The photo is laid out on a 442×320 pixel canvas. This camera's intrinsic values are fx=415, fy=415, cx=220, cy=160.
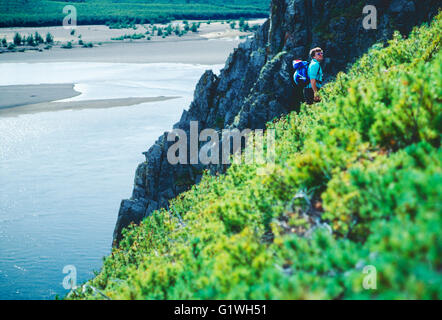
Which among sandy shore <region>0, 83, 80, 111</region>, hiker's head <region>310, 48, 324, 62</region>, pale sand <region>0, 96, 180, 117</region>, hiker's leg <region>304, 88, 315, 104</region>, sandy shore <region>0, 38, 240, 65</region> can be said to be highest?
sandy shore <region>0, 38, 240, 65</region>

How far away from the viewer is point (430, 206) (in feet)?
9.50

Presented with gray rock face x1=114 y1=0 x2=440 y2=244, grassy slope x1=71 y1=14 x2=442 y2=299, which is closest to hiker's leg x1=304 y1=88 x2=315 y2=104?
gray rock face x1=114 y1=0 x2=440 y2=244

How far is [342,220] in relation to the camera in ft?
12.7

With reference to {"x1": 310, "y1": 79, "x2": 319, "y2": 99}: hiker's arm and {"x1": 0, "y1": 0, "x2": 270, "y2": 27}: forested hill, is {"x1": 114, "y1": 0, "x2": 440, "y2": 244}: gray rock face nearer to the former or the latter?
{"x1": 310, "y1": 79, "x2": 319, "y2": 99}: hiker's arm

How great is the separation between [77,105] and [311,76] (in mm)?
33326

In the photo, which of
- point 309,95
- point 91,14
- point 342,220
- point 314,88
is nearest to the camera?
point 342,220

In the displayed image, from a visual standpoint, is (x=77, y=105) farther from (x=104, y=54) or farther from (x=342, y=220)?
(x=342, y=220)

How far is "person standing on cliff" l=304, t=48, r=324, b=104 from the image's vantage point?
9.97 m

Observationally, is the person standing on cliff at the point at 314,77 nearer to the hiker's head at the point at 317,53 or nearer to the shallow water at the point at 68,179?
the hiker's head at the point at 317,53

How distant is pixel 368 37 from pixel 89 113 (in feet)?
94.0

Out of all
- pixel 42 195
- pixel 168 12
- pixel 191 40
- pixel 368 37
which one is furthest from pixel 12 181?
pixel 168 12

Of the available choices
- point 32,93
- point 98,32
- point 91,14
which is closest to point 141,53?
point 32,93

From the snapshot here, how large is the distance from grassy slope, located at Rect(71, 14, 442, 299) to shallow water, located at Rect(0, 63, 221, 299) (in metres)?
13.7
